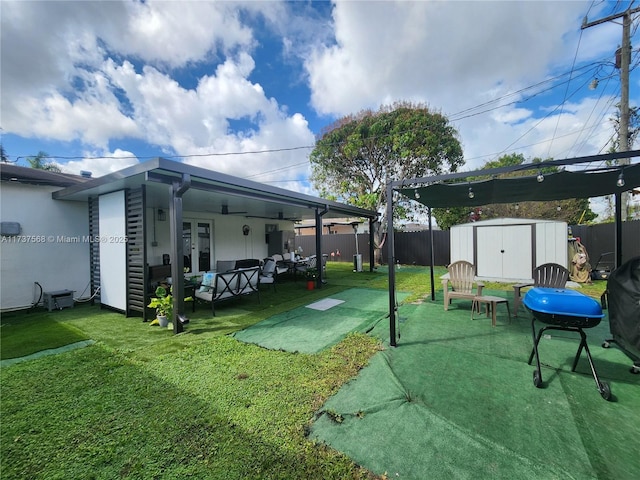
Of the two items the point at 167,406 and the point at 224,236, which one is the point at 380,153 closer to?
the point at 224,236

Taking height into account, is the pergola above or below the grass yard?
above

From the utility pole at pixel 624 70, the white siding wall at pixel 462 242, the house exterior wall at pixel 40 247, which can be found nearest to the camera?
the house exterior wall at pixel 40 247

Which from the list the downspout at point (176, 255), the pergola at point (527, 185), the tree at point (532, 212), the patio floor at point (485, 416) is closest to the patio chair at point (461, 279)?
the pergola at point (527, 185)

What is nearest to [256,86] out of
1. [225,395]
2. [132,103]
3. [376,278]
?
[132,103]

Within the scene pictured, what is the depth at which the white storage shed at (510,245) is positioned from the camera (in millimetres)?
7887

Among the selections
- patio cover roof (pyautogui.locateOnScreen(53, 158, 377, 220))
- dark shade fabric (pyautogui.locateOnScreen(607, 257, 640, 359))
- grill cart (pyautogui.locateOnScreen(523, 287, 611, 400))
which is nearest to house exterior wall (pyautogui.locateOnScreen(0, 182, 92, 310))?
patio cover roof (pyautogui.locateOnScreen(53, 158, 377, 220))

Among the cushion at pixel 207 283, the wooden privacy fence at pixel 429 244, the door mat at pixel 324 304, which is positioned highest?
the wooden privacy fence at pixel 429 244

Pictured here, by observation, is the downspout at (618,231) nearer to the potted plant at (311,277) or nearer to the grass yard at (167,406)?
the grass yard at (167,406)

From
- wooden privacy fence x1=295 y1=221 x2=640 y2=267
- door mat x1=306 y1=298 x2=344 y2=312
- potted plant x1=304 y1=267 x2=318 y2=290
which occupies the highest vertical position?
wooden privacy fence x1=295 y1=221 x2=640 y2=267

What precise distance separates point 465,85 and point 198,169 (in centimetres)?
1055

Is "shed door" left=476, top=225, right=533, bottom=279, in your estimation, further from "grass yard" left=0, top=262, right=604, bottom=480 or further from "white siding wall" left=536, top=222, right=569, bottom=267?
"grass yard" left=0, top=262, right=604, bottom=480

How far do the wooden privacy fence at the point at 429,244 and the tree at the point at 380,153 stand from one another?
1.24m

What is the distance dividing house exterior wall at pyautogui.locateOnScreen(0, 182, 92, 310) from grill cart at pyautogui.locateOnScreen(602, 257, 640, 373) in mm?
9314

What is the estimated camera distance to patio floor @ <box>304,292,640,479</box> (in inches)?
63.4
